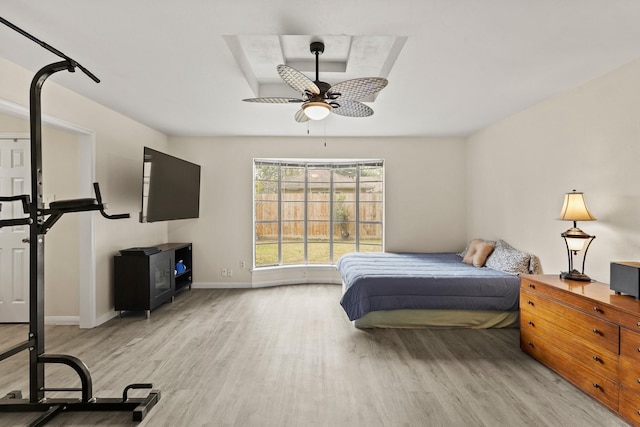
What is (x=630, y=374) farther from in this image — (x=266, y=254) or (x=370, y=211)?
(x=266, y=254)

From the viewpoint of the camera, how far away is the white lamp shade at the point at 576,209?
9.36ft

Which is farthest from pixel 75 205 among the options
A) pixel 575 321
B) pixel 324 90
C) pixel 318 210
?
pixel 318 210

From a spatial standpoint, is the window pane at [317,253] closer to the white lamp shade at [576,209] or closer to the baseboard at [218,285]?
the baseboard at [218,285]

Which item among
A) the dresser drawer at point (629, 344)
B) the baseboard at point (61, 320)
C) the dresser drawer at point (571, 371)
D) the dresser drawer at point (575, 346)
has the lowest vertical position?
the baseboard at point (61, 320)

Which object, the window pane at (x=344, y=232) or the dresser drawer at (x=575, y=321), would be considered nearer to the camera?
the dresser drawer at (x=575, y=321)

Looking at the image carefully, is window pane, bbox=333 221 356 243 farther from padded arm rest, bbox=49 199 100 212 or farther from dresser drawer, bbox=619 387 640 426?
padded arm rest, bbox=49 199 100 212

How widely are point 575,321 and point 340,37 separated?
2855 millimetres

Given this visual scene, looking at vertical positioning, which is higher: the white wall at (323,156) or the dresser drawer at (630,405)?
the white wall at (323,156)

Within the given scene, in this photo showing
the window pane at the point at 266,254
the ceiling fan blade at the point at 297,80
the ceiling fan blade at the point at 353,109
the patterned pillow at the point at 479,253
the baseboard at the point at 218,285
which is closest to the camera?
the ceiling fan blade at the point at 297,80

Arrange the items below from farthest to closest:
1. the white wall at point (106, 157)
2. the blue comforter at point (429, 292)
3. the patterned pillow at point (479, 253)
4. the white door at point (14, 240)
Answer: the patterned pillow at point (479, 253) → the white door at point (14, 240) → the blue comforter at point (429, 292) → the white wall at point (106, 157)

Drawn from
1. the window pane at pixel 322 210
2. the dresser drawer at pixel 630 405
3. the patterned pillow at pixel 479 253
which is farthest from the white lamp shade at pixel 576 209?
the window pane at pixel 322 210

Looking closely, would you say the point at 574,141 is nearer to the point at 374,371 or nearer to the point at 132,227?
the point at 374,371

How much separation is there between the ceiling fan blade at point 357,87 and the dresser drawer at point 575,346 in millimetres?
2370

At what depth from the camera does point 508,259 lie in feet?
13.0
